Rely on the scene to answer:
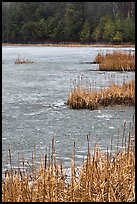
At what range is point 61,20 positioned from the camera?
55.9m

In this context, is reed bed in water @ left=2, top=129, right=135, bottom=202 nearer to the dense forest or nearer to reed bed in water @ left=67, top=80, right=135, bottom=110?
reed bed in water @ left=67, top=80, right=135, bottom=110

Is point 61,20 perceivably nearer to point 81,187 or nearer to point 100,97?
point 100,97

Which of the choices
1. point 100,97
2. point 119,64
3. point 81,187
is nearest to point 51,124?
point 100,97

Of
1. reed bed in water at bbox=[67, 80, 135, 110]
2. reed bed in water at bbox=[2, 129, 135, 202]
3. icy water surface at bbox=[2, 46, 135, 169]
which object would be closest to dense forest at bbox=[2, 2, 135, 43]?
icy water surface at bbox=[2, 46, 135, 169]

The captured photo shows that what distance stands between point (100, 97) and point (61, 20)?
47.8m

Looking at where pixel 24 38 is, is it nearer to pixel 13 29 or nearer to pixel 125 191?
pixel 13 29

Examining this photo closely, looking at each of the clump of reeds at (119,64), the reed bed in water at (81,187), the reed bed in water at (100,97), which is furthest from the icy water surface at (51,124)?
the clump of reeds at (119,64)

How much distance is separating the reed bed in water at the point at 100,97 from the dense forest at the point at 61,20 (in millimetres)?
41423

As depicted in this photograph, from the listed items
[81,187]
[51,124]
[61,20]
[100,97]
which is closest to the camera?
[81,187]

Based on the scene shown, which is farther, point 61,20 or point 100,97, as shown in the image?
point 61,20

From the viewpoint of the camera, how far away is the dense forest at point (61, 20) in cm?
5244

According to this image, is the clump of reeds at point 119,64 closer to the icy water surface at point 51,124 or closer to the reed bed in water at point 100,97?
the icy water surface at point 51,124

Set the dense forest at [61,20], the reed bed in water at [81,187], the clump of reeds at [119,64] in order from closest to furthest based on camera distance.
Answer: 1. the reed bed in water at [81,187]
2. the clump of reeds at [119,64]
3. the dense forest at [61,20]

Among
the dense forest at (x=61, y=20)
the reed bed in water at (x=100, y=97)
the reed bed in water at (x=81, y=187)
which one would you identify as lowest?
the reed bed in water at (x=81, y=187)
